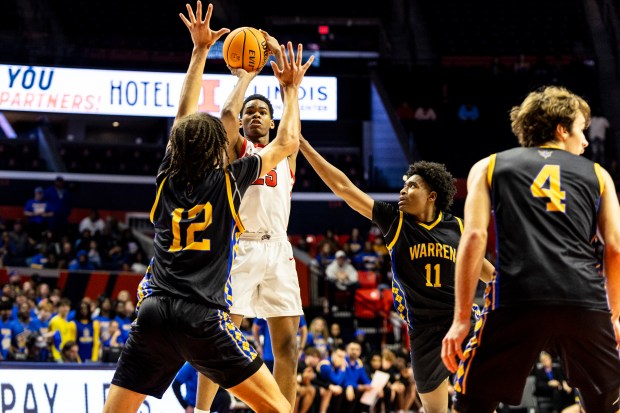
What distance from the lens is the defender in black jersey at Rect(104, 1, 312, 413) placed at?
13.6ft

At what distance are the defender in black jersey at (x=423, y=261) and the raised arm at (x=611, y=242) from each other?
6.49 ft

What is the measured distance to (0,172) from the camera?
75.2 feet

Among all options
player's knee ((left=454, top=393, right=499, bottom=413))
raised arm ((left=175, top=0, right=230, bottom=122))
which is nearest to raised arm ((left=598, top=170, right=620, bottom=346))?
player's knee ((left=454, top=393, right=499, bottom=413))

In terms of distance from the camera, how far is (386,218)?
20.2 ft

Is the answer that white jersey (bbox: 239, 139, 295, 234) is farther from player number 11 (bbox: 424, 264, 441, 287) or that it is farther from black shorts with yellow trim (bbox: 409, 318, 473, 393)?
black shorts with yellow trim (bbox: 409, 318, 473, 393)

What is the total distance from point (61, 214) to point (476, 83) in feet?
40.8

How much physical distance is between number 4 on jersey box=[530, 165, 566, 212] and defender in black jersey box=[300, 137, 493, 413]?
2085 mm

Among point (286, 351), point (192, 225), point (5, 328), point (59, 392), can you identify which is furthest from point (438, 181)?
point (5, 328)

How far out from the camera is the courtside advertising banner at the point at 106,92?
51.0ft

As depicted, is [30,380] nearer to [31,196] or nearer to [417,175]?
[417,175]

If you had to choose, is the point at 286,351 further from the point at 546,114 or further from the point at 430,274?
the point at 546,114

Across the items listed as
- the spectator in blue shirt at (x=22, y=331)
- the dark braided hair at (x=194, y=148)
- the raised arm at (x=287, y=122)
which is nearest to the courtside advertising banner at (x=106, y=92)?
the spectator in blue shirt at (x=22, y=331)

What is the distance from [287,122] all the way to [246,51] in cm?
92

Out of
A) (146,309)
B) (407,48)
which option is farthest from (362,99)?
(146,309)
